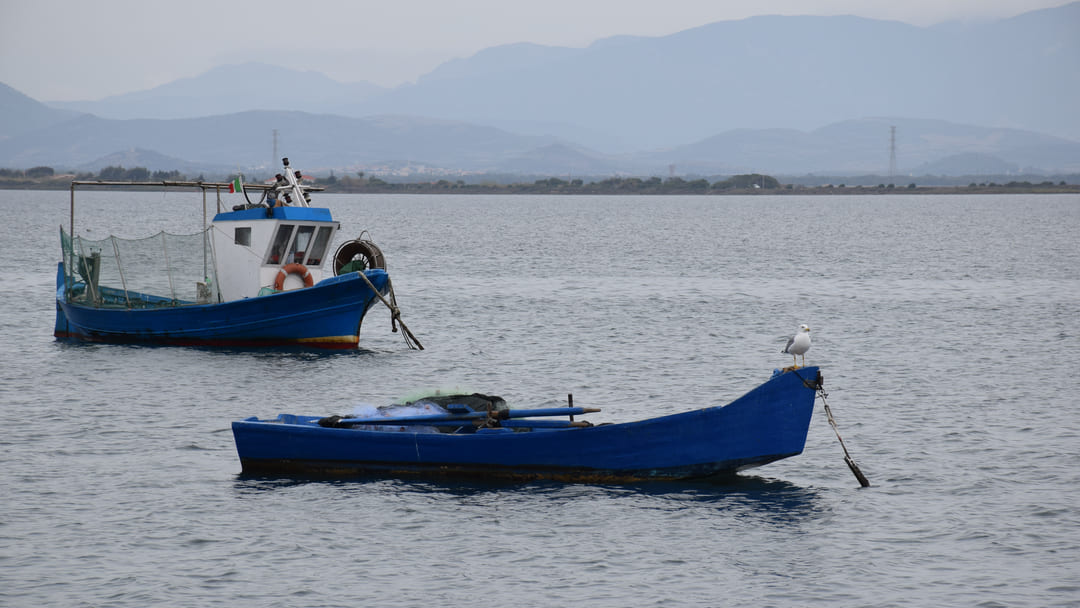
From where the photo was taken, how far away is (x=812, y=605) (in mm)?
15172

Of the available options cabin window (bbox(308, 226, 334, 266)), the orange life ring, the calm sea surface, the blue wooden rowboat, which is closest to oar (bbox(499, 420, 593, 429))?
the blue wooden rowboat

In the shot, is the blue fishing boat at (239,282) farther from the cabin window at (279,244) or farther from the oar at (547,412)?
the oar at (547,412)

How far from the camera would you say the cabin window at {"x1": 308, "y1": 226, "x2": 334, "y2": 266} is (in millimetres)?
35562

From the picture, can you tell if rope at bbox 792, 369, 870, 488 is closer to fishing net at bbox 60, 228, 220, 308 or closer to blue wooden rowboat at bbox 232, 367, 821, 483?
blue wooden rowboat at bbox 232, 367, 821, 483

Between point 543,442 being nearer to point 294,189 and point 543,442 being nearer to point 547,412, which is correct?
point 547,412

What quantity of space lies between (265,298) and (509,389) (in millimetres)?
8772

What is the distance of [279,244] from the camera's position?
3503cm

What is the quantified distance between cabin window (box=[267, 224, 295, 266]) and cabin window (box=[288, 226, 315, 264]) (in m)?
0.25

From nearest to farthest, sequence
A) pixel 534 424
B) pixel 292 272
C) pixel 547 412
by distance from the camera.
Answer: pixel 547 412 → pixel 534 424 → pixel 292 272

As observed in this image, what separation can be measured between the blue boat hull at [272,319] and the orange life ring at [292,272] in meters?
1.24

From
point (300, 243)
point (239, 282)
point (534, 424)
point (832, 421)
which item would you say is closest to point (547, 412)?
point (534, 424)

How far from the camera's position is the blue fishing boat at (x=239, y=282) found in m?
34.3

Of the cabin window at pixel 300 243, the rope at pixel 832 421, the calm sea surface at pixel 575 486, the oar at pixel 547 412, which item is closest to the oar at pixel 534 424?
the oar at pixel 547 412

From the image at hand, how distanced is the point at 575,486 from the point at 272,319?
677 inches
